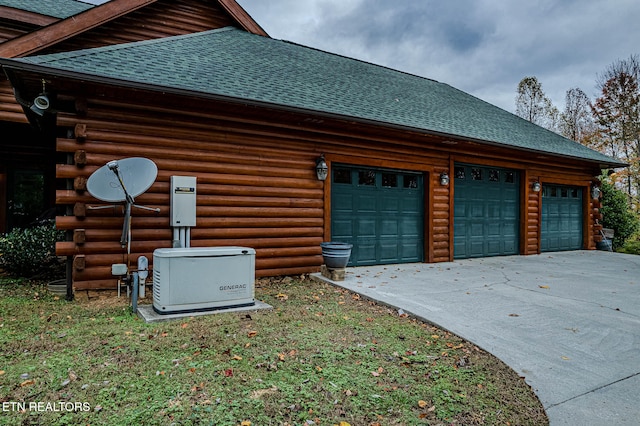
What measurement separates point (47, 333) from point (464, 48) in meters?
21.6

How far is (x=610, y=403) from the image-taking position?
96.5 inches

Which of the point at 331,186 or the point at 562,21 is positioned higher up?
the point at 562,21

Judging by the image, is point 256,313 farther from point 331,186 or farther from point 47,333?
point 331,186

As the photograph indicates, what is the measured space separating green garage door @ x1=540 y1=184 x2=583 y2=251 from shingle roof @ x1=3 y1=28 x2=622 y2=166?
125 cm

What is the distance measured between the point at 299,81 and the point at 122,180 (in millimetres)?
4084

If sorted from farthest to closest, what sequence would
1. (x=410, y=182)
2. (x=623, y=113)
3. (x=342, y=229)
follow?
(x=623, y=113) → (x=410, y=182) → (x=342, y=229)

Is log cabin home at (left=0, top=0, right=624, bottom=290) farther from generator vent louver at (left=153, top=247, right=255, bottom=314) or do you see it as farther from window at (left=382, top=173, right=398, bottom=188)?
generator vent louver at (left=153, top=247, right=255, bottom=314)

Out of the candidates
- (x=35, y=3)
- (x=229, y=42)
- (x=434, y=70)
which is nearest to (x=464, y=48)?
(x=434, y=70)

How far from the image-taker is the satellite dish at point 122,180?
4.48m

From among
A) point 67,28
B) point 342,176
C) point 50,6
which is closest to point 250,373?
point 342,176

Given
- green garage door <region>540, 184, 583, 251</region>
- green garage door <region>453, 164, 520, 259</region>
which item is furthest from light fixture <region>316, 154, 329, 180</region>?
green garage door <region>540, 184, 583, 251</region>

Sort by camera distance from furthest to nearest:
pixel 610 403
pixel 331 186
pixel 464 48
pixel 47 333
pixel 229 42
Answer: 1. pixel 464 48
2. pixel 229 42
3. pixel 331 186
4. pixel 47 333
5. pixel 610 403

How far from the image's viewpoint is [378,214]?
24.3ft

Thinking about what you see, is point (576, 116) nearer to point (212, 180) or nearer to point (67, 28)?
point (212, 180)
